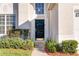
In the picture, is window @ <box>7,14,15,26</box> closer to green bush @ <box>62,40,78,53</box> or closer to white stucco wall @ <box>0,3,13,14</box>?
white stucco wall @ <box>0,3,13,14</box>

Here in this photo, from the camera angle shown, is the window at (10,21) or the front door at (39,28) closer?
the window at (10,21)

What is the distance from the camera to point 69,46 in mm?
15430

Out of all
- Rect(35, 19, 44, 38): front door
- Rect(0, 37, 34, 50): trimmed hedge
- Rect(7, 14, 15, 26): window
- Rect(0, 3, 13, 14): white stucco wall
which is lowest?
Rect(0, 37, 34, 50): trimmed hedge

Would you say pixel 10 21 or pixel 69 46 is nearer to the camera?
pixel 69 46

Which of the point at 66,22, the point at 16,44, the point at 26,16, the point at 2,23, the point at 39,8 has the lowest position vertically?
the point at 16,44

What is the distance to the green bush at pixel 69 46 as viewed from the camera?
15305 mm

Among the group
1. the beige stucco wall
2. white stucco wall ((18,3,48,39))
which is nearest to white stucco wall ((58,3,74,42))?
the beige stucco wall

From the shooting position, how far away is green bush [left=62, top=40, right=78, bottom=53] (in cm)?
1530

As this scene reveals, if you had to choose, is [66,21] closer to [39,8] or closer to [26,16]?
[26,16]

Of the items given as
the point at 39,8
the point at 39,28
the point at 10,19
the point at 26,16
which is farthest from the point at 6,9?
the point at 39,28

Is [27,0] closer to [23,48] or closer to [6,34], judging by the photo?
[23,48]

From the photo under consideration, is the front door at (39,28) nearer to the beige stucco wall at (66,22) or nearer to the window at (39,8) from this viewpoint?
the window at (39,8)

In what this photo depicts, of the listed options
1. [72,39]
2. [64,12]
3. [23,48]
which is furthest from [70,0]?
[23,48]

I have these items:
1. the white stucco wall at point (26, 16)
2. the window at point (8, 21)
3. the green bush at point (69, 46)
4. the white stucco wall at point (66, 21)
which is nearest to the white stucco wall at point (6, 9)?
the window at point (8, 21)
